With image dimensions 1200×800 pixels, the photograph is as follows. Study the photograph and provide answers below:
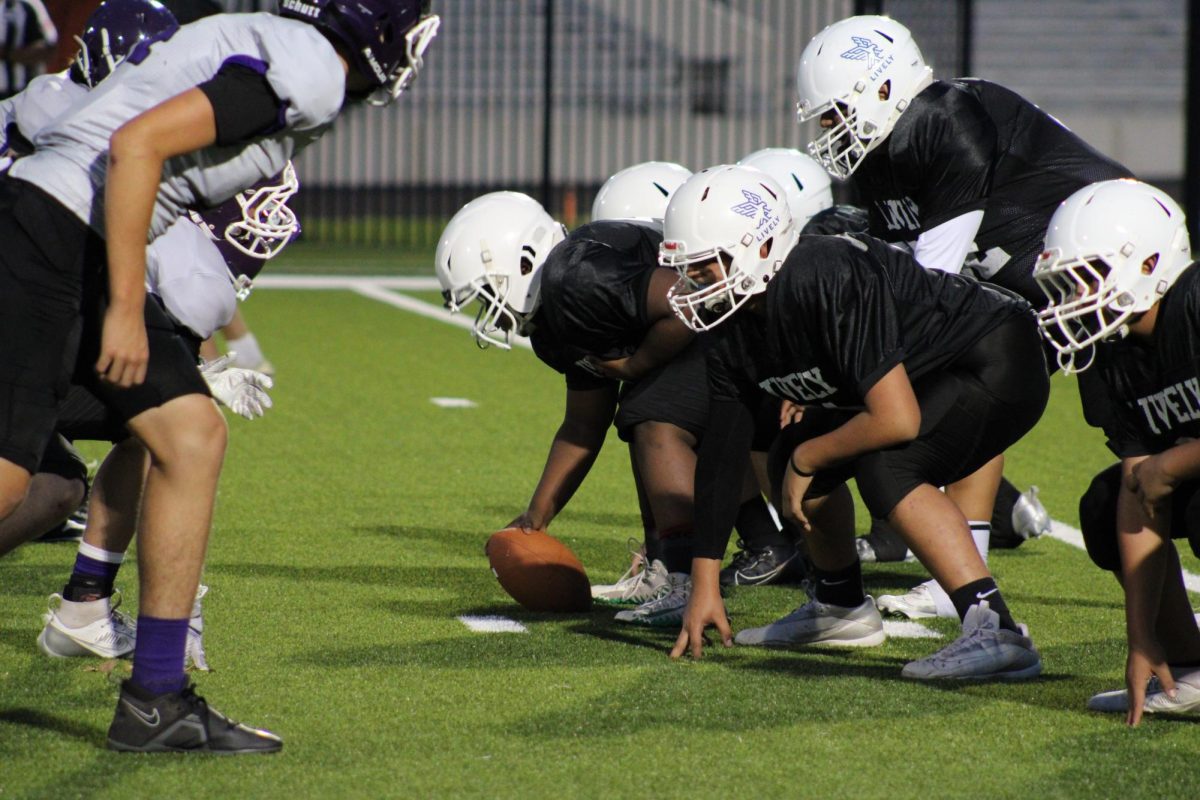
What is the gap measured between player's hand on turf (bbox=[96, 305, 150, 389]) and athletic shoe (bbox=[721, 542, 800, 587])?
92.9 inches

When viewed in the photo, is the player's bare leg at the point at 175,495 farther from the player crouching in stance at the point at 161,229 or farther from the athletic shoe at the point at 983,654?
the athletic shoe at the point at 983,654

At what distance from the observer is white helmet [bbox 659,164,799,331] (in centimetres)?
386

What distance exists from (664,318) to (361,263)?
12.3 meters

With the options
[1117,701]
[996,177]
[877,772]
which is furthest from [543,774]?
[996,177]

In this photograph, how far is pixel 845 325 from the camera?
3.78m

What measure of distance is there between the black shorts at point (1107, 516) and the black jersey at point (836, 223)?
5.37ft

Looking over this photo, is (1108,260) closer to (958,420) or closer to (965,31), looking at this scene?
(958,420)

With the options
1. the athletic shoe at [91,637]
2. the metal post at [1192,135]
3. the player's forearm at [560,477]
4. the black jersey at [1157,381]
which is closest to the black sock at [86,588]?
the athletic shoe at [91,637]

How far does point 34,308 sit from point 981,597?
83.5 inches

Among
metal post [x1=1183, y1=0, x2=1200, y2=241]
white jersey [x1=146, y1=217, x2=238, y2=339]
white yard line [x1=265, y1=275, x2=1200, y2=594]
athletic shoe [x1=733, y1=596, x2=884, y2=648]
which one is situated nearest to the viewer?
white jersey [x1=146, y1=217, x2=238, y2=339]

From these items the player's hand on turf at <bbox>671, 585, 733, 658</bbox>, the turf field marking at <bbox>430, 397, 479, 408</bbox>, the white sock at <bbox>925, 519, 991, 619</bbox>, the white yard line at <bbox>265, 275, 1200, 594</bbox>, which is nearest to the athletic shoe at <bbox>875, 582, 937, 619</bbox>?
the white sock at <bbox>925, 519, 991, 619</bbox>

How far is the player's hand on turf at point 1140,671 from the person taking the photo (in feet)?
11.5

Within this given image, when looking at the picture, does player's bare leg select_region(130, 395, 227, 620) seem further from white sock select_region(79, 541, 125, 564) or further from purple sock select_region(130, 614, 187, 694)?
white sock select_region(79, 541, 125, 564)

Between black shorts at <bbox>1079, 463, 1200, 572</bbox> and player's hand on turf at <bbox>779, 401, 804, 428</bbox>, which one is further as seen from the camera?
player's hand on turf at <bbox>779, 401, 804, 428</bbox>
